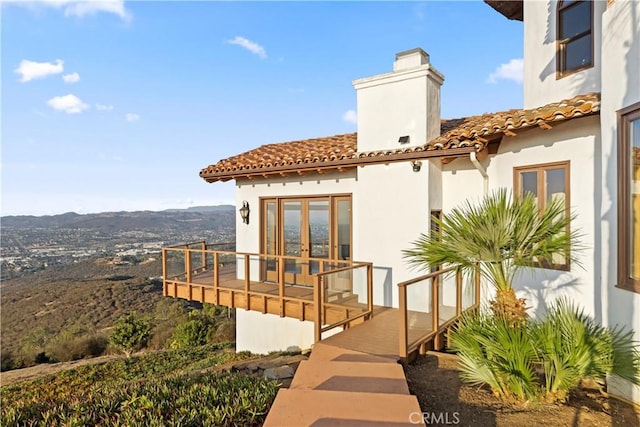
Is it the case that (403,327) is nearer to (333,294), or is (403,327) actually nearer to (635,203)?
(333,294)

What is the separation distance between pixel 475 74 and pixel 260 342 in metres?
13.5

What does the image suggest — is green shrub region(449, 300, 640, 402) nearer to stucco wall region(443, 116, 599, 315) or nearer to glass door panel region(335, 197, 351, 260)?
stucco wall region(443, 116, 599, 315)

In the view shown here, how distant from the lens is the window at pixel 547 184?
609 cm

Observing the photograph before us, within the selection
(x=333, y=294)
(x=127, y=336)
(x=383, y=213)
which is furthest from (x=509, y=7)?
(x=127, y=336)

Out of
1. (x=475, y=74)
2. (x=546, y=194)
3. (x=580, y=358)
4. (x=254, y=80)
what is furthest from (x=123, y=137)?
(x=580, y=358)

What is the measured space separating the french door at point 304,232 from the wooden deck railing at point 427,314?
3.16m

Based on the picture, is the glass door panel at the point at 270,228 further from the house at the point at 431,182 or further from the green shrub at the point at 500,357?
the green shrub at the point at 500,357

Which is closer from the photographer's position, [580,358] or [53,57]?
[580,358]

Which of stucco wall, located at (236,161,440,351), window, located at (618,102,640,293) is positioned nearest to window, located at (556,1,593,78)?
window, located at (618,102,640,293)

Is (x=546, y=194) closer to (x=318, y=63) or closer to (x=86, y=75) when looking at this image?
(x=318, y=63)

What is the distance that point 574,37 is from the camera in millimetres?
6871

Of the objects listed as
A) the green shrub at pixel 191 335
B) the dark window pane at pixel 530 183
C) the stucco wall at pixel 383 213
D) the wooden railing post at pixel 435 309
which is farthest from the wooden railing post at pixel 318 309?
the green shrub at pixel 191 335

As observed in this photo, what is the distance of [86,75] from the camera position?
16.7m

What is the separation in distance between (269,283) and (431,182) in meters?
5.19
